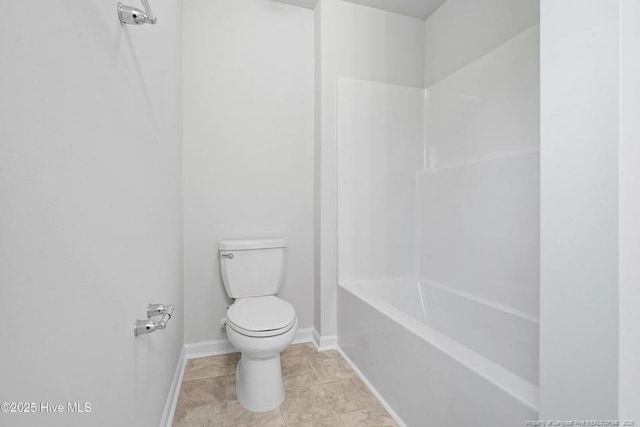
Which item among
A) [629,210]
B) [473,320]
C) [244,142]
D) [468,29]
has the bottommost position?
[473,320]

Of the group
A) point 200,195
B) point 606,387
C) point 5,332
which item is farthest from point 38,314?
point 200,195

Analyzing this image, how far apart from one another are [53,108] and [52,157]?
80 mm

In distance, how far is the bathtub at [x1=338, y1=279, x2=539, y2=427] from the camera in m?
0.98

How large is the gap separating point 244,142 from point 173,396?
154 cm

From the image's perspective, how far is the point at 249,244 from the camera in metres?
1.97

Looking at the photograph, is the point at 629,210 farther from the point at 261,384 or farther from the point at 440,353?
the point at 261,384

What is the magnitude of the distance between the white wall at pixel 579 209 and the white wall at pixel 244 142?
163 centimetres

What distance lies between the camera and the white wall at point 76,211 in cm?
40

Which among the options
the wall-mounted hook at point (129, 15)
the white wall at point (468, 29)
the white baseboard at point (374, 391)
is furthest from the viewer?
the white wall at point (468, 29)

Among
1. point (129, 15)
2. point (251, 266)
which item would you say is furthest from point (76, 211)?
point (251, 266)

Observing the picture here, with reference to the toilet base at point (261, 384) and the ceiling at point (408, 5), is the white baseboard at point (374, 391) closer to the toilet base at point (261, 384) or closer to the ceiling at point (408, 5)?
the toilet base at point (261, 384)

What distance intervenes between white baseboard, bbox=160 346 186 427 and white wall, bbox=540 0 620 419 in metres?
1.40

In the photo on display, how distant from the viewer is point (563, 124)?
29.6 inches

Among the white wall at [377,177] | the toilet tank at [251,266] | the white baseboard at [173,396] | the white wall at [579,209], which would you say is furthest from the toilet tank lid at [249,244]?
the white wall at [579,209]
